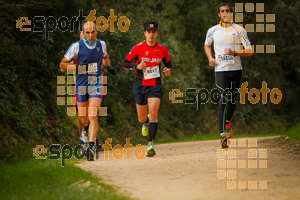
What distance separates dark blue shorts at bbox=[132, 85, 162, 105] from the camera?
10586mm

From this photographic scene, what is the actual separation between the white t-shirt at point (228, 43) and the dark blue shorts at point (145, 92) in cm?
145

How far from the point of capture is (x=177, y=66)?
84.3 ft

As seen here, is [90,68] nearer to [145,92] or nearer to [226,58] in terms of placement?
[145,92]

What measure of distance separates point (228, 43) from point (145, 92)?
6.57 feet

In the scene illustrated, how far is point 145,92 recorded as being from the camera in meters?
10.7

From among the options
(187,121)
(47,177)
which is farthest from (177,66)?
(47,177)

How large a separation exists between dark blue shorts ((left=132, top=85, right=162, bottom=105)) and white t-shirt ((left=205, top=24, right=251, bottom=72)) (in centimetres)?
145

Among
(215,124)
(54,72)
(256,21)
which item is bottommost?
(215,124)

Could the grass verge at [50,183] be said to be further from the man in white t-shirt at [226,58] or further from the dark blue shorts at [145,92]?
the man in white t-shirt at [226,58]

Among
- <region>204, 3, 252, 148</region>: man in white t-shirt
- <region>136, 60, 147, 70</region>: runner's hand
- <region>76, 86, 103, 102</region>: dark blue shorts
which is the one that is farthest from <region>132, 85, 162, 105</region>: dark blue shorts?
<region>204, 3, 252, 148</region>: man in white t-shirt

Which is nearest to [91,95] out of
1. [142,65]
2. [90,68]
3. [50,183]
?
[90,68]

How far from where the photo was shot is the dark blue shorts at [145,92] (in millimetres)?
10586

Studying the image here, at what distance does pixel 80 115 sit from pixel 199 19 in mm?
20192

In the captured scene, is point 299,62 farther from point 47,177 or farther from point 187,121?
point 47,177
